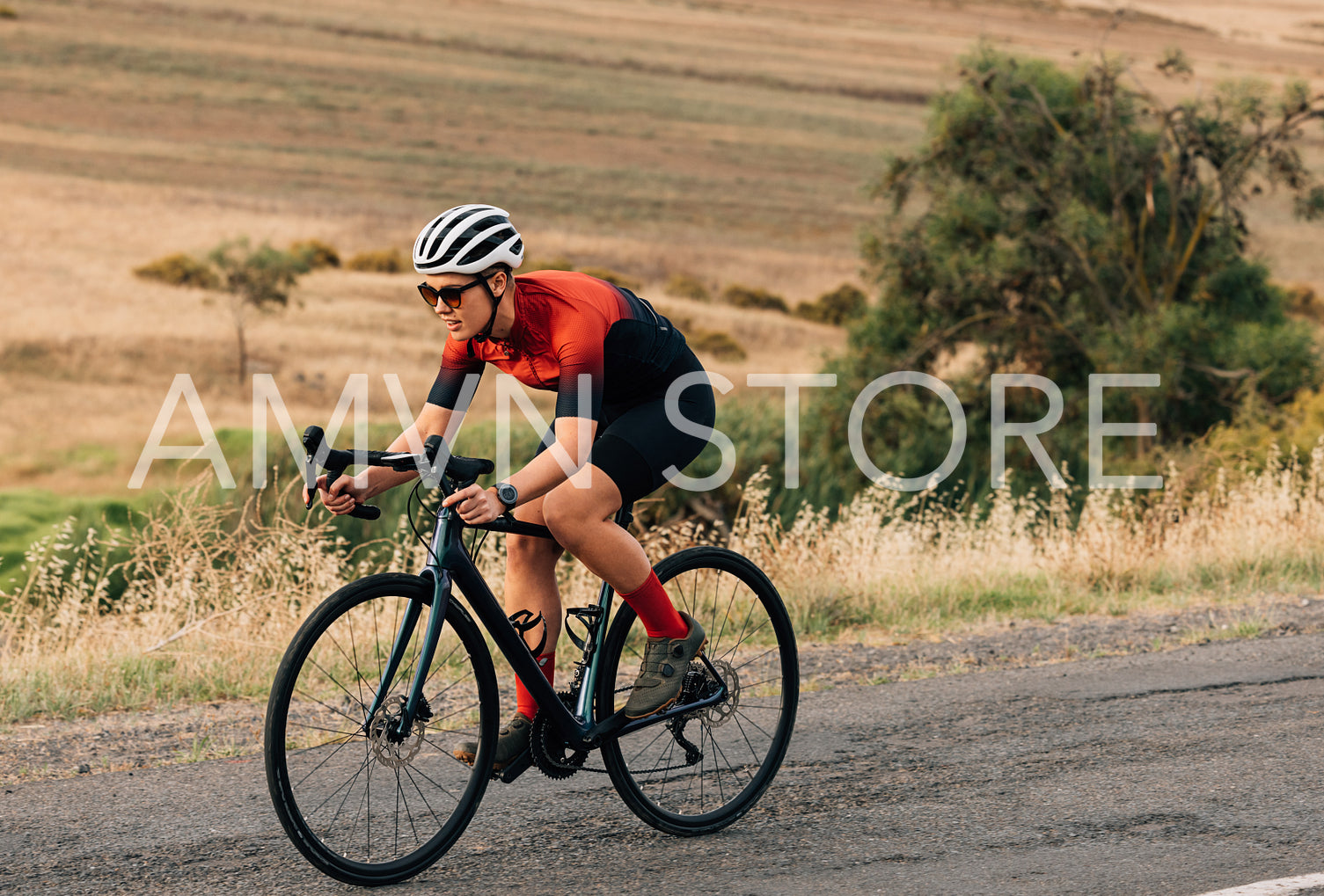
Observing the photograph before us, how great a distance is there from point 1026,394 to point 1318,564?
728 inches

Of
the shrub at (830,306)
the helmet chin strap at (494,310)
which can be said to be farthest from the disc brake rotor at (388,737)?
the shrub at (830,306)

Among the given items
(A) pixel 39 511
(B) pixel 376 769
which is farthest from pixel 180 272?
(B) pixel 376 769

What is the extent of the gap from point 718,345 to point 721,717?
1822 inches

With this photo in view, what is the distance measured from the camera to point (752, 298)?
58.7 metres

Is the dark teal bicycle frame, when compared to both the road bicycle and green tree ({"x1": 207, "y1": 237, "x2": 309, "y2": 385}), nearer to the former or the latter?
the road bicycle

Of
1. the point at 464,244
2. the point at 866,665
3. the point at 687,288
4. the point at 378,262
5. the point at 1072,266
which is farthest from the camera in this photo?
the point at 378,262

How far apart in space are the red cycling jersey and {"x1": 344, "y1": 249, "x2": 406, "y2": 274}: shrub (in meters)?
55.1

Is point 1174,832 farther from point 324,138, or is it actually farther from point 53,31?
point 53,31

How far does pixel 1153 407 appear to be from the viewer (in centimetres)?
2391

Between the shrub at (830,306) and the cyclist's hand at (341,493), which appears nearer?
the cyclist's hand at (341,493)

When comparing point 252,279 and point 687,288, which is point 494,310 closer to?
point 252,279

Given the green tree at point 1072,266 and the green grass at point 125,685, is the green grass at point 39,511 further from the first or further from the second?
the green grass at point 125,685

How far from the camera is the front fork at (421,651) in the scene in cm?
372

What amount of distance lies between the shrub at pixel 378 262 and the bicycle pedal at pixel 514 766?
55340 millimetres
